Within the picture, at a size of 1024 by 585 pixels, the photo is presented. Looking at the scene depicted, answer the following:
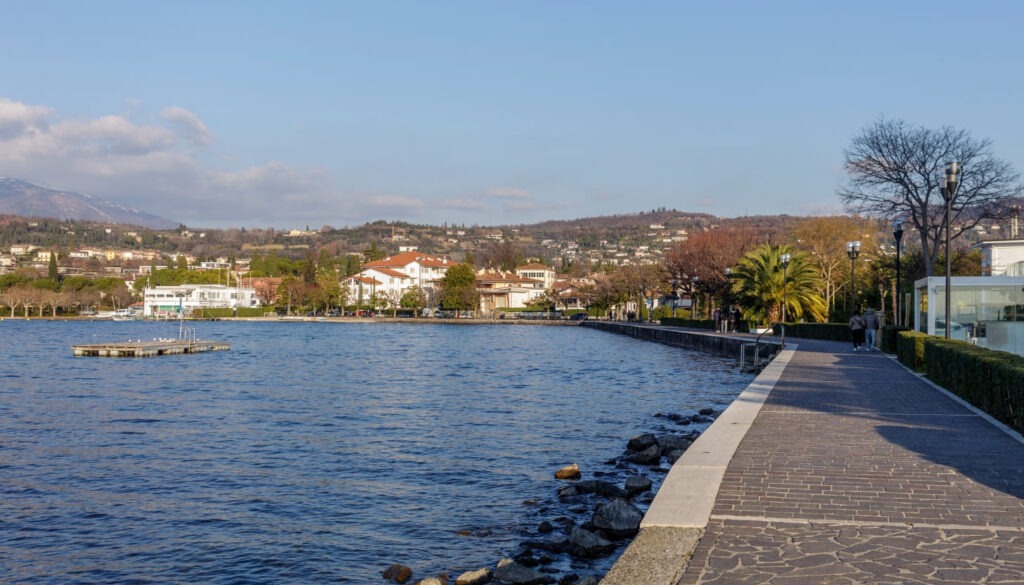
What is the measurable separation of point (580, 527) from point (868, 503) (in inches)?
142

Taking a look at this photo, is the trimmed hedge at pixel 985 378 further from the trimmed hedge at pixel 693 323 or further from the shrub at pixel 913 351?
the trimmed hedge at pixel 693 323

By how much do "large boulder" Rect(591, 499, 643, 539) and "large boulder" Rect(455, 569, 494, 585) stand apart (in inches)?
71.7

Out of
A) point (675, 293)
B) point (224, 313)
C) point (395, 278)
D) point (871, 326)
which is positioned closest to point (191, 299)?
point (224, 313)

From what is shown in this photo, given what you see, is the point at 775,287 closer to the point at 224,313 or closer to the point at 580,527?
the point at 580,527

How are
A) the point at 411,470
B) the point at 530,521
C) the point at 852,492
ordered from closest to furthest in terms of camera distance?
the point at 852,492, the point at 530,521, the point at 411,470

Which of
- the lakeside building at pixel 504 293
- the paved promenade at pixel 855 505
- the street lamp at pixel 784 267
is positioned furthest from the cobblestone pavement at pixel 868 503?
the lakeside building at pixel 504 293

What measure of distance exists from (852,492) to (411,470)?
29.5ft

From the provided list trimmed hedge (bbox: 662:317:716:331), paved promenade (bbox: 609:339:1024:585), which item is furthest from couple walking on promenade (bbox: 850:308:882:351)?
trimmed hedge (bbox: 662:317:716:331)

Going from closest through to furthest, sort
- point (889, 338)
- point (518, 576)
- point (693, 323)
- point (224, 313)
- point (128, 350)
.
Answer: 1. point (518, 576)
2. point (889, 338)
3. point (128, 350)
4. point (693, 323)
5. point (224, 313)

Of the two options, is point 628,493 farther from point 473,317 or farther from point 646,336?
point 473,317

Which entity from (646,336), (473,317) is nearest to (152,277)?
(473,317)

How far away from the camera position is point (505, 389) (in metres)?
30.9

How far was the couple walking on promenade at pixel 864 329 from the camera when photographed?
32.0 m

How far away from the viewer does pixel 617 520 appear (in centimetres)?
1048
